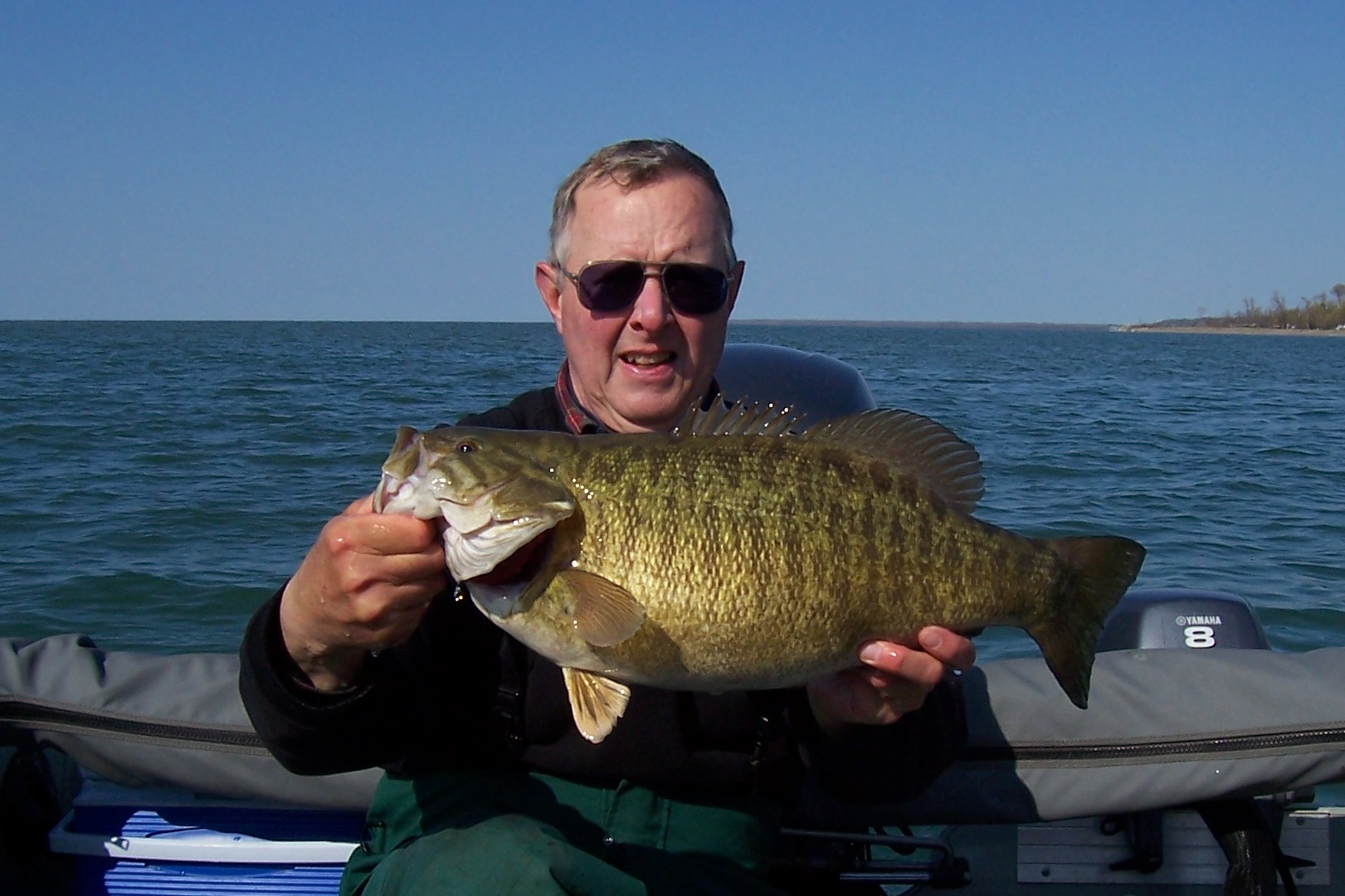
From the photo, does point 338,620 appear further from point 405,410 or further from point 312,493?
point 405,410

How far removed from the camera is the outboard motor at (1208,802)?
3336 mm

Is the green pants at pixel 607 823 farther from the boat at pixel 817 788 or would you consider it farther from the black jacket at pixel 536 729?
the boat at pixel 817 788

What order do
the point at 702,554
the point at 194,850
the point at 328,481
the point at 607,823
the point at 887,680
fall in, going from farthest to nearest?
the point at 328,481
the point at 194,850
the point at 607,823
the point at 887,680
the point at 702,554

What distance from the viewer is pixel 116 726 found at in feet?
10.7

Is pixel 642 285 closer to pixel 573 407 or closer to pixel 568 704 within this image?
pixel 573 407

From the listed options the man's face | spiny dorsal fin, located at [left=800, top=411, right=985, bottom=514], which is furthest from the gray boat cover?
the man's face

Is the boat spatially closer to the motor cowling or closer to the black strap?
the motor cowling

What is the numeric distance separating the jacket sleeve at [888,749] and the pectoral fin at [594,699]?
642 millimetres

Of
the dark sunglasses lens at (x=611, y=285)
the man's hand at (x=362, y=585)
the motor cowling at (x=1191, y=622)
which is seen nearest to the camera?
the man's hand at (x=362, y=585)

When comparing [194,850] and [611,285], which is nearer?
[611,285]

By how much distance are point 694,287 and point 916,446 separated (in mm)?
781

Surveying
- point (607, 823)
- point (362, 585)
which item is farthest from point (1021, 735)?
point (362, 585)

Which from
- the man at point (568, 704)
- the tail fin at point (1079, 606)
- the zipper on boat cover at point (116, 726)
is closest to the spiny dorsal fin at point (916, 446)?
the tail fin at point (1079, 606)

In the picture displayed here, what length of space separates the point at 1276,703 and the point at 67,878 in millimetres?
3644
